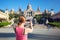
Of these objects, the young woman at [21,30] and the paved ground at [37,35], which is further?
the paved ground at [37,35]

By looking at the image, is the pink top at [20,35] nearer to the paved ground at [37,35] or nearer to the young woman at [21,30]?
the young woman at [21,30]

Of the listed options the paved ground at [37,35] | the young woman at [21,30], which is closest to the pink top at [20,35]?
the young woman at [21,30]

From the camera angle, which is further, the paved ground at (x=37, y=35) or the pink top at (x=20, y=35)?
the paved ground at (x=37, y=35)

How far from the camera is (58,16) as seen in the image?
851 centimetres

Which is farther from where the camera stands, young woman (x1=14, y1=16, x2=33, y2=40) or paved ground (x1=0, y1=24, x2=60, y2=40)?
paved ground (x1=0, y1=24, x2=60, y2=40)

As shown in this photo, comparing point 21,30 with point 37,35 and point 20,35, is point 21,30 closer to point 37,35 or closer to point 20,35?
point 20,35

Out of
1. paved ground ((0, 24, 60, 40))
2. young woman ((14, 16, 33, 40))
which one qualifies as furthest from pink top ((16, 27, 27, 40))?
paved ground ((0, 24, 60, 40))

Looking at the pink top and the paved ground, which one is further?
the paved ground

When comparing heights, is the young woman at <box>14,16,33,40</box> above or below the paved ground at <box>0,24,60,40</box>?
above

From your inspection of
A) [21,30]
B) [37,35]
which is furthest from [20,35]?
[37,35]

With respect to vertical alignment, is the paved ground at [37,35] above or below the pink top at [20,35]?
below

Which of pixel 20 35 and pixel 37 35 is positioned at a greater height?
pixel 20 35

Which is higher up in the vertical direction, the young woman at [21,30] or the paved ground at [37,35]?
the young woman at [21,30]

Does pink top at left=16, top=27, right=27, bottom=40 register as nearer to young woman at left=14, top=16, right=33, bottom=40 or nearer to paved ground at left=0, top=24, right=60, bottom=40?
young woman at left=14, top=16, right=33, bottom=40
